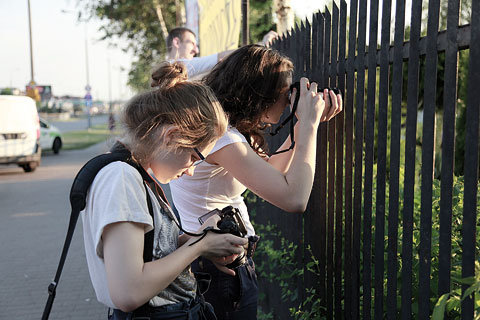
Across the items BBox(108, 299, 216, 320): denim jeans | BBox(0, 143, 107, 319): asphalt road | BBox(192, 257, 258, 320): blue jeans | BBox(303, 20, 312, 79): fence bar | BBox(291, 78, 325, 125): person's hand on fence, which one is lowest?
BBox(0, 143, 107, 319): asphalt road

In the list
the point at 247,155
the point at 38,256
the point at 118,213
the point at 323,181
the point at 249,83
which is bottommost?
the point at 38,256

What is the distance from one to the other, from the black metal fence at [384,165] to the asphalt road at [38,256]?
1085 millimetres

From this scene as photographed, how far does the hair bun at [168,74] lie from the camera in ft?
6.31

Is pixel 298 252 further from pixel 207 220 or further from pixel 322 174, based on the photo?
pixel 207 220

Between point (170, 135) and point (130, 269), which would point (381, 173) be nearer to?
point (170, 135)

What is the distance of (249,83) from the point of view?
2.17 m

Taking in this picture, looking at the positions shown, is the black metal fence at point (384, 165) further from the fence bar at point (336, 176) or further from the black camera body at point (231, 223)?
the black camera body at point (231, 223)

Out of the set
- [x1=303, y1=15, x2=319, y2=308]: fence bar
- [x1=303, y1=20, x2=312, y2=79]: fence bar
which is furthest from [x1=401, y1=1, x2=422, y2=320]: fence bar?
[x1=303, y1=20, x2=312, y2=79]: fence bar

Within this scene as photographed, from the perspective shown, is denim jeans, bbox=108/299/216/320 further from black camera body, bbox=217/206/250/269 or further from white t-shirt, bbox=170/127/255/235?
white t-shirt, bbox=170/127/255/235

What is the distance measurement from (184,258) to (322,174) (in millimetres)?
1471

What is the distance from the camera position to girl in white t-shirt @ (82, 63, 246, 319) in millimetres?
1489

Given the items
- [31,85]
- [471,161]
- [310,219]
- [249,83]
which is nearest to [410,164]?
[471,161]

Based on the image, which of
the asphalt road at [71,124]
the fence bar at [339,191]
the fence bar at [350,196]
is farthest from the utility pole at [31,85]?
the fence bar at [350,196]

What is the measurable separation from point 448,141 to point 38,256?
6.29 m
